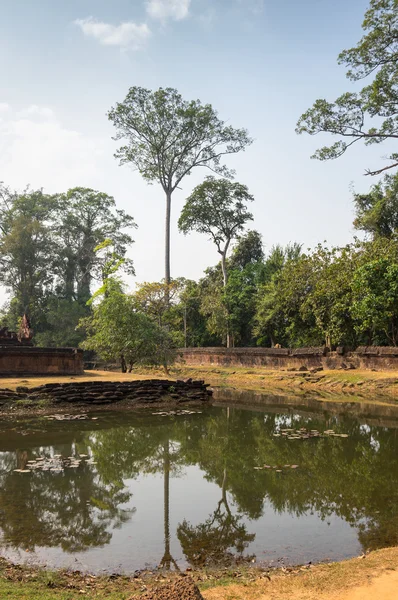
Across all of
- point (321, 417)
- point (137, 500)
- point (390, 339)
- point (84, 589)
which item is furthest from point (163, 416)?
point (390, 339)

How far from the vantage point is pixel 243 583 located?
13.6 feet

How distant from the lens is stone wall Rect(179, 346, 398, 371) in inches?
856

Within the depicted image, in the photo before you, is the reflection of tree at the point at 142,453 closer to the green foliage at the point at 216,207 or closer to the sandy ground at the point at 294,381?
the sandy ground at the point at 294,381

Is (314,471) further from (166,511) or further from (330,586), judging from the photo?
(330,586)

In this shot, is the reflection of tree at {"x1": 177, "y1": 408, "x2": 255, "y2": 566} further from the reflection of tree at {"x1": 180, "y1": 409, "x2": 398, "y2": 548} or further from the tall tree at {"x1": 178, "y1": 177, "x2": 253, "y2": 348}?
the tall tree at {"x1": 178, "y1": 177, "x2": 253, "y2": 348}

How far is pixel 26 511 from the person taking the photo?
6289 mm

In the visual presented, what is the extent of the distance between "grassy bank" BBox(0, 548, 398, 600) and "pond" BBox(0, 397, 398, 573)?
1.12ft

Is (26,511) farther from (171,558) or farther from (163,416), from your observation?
(163,416)

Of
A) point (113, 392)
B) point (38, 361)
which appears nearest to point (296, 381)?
point (113, 392)

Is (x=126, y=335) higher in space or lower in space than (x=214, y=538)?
higher

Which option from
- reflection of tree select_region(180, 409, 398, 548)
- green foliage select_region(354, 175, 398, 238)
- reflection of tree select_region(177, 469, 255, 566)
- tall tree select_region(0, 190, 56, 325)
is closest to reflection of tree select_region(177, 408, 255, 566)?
reflection of tree select_region(177, 469, 255, 566)

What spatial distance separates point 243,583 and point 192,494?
308 cm

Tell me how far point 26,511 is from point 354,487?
473 centimetres

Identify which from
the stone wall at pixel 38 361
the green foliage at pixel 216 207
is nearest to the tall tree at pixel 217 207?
the green foliage at pixel 216 207
